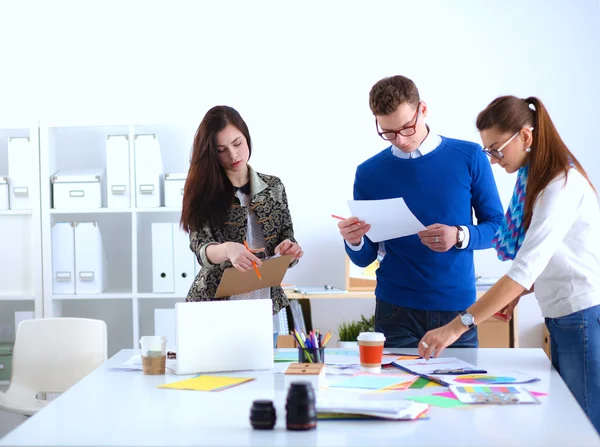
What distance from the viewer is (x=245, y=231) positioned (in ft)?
7.71

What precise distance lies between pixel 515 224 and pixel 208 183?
37.0 inches

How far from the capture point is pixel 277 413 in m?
1.51

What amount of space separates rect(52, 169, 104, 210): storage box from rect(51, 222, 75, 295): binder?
109 millimetres

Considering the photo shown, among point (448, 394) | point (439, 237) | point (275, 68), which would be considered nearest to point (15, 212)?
point (275, 68)

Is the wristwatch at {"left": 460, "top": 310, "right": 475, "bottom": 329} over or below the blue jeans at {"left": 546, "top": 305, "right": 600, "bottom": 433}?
over

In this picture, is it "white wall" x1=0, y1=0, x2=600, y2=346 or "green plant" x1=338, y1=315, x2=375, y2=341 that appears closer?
"green plant" x1=338, y1=315, x2=375, y2=341

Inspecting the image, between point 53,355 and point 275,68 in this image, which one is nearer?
point 53,355

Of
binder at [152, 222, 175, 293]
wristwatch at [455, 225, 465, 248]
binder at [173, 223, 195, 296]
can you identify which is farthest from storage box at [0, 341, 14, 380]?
wristwatch at [455, 225, 465, 248]

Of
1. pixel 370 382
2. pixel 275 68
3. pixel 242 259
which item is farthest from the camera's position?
pixel 275 68

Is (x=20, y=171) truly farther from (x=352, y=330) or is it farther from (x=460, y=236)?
(x=460, y=236)

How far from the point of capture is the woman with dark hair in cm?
232

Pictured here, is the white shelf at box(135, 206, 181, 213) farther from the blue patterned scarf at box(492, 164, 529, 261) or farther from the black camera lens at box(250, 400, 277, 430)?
the black camera lens at box(250, 400, 277, 430)

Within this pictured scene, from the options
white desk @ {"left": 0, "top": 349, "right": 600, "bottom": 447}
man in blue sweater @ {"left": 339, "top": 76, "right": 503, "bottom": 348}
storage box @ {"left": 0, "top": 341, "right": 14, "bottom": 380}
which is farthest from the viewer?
storage box @ {"left": 0, "top": 341, "right": 14, "bottom": 380}

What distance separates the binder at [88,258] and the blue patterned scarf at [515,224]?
2.29 metres
